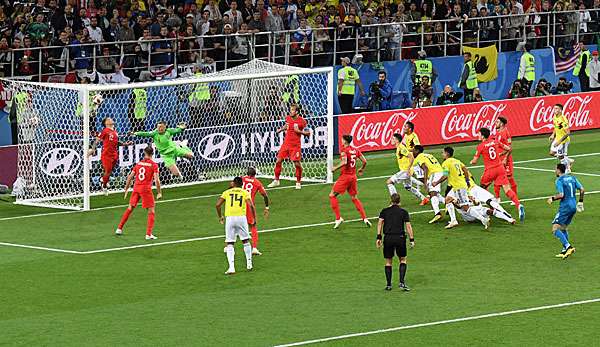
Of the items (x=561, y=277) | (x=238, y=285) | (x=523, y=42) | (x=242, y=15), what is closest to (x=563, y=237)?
(x=561, y=277)

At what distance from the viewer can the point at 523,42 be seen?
48531 millimetres

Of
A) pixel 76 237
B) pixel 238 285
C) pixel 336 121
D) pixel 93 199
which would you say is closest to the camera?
pixel 238 285

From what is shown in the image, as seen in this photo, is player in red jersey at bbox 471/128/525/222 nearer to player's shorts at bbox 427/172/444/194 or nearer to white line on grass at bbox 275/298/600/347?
player's shorts at bbox 427/172/444/194

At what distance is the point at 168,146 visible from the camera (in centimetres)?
3591

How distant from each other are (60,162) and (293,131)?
606 centimetres

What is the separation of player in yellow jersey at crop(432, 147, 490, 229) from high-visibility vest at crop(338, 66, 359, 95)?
12.5m

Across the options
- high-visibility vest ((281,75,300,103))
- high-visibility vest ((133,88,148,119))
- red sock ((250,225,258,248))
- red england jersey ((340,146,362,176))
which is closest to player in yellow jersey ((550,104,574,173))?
high-visibility vest ((281,75,300,103))

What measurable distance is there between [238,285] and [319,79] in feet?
48.8

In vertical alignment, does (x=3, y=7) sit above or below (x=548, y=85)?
above

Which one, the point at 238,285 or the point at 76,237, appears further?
the point at 76,237

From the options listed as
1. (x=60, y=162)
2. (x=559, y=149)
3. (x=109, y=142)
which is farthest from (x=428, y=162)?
(x=60, y=162)

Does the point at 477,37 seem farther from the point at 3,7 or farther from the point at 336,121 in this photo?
the point at 3,7

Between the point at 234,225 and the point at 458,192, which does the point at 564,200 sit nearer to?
the point at 458,192

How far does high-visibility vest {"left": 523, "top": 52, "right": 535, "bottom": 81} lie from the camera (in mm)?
48156
